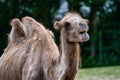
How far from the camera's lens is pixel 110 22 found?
21.1 metres

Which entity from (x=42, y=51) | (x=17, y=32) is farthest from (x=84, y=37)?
(x=17, y=32)

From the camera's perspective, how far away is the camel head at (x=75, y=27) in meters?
4.13

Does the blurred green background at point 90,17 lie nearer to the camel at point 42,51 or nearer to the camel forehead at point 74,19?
the camel at point 42,51

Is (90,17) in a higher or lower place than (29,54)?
lower

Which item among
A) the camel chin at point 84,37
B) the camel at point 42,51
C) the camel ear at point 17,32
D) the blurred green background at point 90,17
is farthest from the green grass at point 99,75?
the camel chin at point 84,37

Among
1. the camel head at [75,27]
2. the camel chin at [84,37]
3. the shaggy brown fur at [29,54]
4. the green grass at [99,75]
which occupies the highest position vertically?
the camel head at [75,27]

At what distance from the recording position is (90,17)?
21.1 meters

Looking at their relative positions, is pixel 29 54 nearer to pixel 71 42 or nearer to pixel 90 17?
pixel 71 42

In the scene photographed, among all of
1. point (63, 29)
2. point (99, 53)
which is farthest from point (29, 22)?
point (99, 53)

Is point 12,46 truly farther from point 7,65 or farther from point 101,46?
point 101,46

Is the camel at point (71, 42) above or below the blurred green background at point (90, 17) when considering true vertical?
above

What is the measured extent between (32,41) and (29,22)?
371 mm

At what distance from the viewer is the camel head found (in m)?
4.13

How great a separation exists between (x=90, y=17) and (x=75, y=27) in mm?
16954
